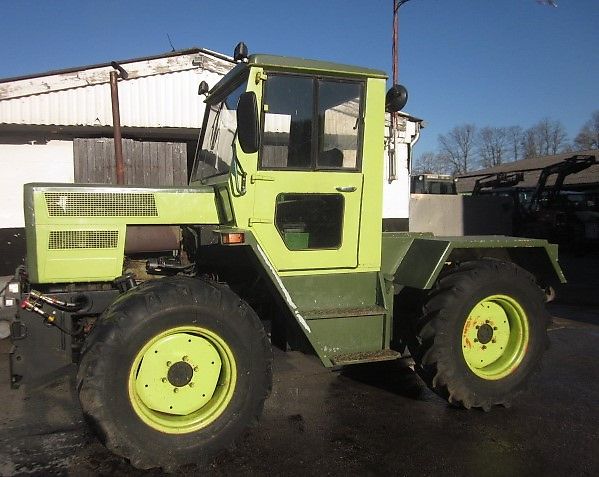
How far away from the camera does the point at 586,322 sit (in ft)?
24.7

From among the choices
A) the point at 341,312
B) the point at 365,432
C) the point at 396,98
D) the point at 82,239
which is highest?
the point at 396,98

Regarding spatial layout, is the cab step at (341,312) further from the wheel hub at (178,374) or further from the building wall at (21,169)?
the building wall at (21,169)

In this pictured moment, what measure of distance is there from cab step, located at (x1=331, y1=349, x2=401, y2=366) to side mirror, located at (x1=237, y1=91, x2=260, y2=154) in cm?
164

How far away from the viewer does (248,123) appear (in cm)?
339

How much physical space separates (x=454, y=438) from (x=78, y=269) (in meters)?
2.96

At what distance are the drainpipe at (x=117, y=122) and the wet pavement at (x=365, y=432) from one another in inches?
111

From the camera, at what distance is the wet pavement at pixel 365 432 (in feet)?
11.0

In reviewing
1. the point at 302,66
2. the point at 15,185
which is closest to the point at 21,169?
the point at 15,185

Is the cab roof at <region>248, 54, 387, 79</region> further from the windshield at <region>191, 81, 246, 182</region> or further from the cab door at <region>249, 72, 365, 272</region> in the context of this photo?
the windshield at <region>191, 81, 246, 182</region>

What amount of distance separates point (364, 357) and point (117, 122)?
5424 millimetres

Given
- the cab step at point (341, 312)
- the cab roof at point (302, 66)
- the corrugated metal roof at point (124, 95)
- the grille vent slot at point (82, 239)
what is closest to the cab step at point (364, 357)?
the cab step at point (341, 312)

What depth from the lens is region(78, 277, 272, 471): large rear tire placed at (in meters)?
3.02

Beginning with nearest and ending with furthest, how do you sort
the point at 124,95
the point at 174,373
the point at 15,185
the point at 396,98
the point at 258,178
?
the point at 174,373 → the point at 258,178 → the point at 396,98 → the point at 15,185 → the point at 124,95

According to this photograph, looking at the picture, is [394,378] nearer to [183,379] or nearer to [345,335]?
[345,335]
